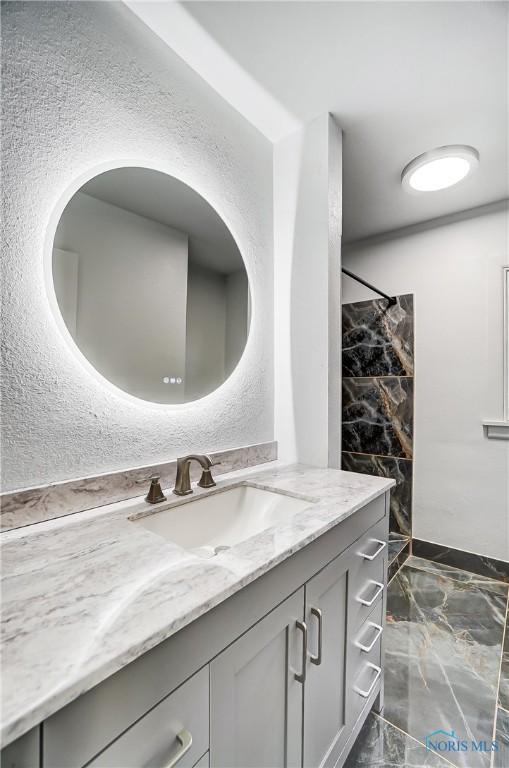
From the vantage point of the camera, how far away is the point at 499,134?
1602 millimetres

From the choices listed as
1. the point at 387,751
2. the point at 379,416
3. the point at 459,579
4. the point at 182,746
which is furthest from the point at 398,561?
the point at 182,746

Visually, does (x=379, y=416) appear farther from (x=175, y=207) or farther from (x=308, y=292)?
(x=175, y=207)

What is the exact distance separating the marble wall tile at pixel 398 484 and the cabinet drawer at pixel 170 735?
7.51ft

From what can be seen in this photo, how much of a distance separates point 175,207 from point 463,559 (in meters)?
2.73

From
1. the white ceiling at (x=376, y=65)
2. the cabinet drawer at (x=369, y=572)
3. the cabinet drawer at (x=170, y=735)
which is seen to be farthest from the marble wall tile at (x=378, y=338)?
the cabinet drawer at (x=170, y=735)

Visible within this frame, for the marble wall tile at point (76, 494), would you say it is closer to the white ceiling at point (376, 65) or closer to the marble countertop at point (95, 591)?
the marble countertop at point (95, 591)

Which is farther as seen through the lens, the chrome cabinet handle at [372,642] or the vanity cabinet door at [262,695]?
the chrome cabinet handle at [372,642]

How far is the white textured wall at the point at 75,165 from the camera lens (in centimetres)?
83

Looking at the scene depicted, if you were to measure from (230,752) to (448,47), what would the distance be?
2.13 m

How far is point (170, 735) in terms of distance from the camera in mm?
496

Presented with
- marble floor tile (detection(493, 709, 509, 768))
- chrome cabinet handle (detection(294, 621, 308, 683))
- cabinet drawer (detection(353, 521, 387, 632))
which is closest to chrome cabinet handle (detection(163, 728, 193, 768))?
chrome cabinet handle (detection(294, 621, 308, 683))

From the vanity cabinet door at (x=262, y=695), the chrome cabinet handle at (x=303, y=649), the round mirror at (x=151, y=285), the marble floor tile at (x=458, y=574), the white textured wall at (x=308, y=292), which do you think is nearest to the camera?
the vanity cabinet door at (x=262, y=695)

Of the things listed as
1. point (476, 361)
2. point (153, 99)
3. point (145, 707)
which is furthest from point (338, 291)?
point (145, 707)

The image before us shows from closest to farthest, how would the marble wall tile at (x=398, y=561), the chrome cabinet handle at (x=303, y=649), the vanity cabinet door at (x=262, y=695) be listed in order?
the vanity cabinet door at (x=262, y=695), the chrome cabinet handle at (x=303, y=649), the marble wall tile at (x=398, y=561)
